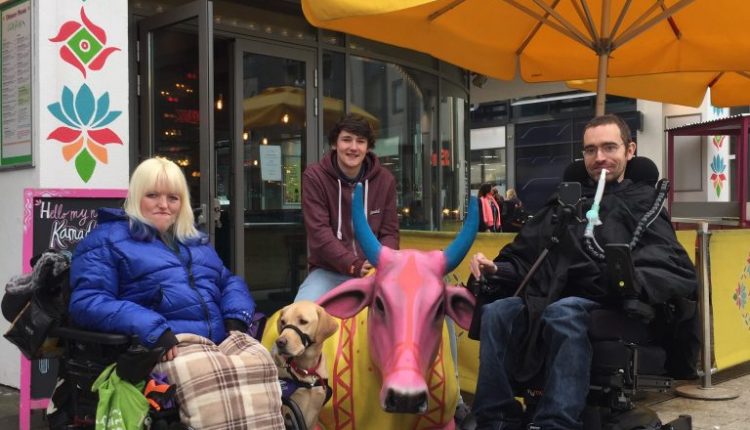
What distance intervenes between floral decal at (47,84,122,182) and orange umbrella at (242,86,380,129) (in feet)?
6.97

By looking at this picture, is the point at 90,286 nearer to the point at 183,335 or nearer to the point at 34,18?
the point at 183,335

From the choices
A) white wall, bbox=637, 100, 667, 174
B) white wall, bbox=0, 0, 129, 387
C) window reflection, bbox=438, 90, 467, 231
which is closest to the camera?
white wall, bbox=0, 0, 129, 387

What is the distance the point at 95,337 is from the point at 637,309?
2.04 m

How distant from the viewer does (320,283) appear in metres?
3.84

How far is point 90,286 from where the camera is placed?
2973 millimetres

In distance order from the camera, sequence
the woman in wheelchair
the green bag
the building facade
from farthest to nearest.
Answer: the building facade, the woman in wheelchair, the green bag

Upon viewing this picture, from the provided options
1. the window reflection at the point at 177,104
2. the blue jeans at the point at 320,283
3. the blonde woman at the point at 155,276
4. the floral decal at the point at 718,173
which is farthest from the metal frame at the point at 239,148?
the floral decal at the point at 718,173

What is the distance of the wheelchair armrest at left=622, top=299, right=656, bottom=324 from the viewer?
9.23 ft

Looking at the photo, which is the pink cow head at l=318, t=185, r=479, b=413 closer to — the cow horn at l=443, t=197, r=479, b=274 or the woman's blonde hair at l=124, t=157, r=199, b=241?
the cow horn at l=443, t=197, r=479, b=274

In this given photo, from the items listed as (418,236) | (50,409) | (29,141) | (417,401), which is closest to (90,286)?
(50,409)

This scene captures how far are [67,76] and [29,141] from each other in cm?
48

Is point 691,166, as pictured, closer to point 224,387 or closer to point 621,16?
point 621,16

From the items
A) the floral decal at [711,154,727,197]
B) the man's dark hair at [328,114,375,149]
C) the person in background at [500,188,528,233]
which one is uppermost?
the floral decal at [711,154,727,197]

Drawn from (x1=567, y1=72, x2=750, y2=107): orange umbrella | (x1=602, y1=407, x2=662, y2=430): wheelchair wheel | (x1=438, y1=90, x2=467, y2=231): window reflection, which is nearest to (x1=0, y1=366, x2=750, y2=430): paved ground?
(x1=602, y1=407, x2=662, y2=430): wheelchair wheel
